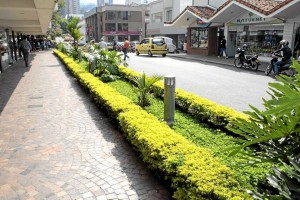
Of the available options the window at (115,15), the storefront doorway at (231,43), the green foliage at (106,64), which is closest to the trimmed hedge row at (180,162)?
the green foliage at (106,64)

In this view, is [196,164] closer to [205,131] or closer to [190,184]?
[190,184]

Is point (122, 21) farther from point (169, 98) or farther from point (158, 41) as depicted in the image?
point (169, 98)

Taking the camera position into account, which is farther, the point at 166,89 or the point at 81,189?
the point at 166,89

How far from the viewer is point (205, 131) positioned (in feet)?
15.9

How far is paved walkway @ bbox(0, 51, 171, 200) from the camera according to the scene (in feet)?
11.4

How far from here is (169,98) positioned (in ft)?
16.9

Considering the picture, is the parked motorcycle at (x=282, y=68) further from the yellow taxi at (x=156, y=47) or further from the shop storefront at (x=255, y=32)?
the yellow taxi at (x=156, y=47)

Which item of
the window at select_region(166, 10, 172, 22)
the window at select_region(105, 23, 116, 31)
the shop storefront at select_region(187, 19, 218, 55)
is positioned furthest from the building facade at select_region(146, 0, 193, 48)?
the window at select_region(105, 23, 116, 31)

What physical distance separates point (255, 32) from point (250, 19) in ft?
3.02

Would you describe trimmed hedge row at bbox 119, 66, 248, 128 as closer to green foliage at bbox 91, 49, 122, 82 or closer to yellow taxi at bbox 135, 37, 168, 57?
green foliage at bbox 91, 49, 122, 82

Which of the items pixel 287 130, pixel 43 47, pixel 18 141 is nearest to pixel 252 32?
pixel 18 141

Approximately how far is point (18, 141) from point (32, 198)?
197cm

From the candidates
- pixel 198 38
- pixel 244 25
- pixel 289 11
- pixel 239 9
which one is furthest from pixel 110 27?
pixel 289 11

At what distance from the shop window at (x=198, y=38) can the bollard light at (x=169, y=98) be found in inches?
800
